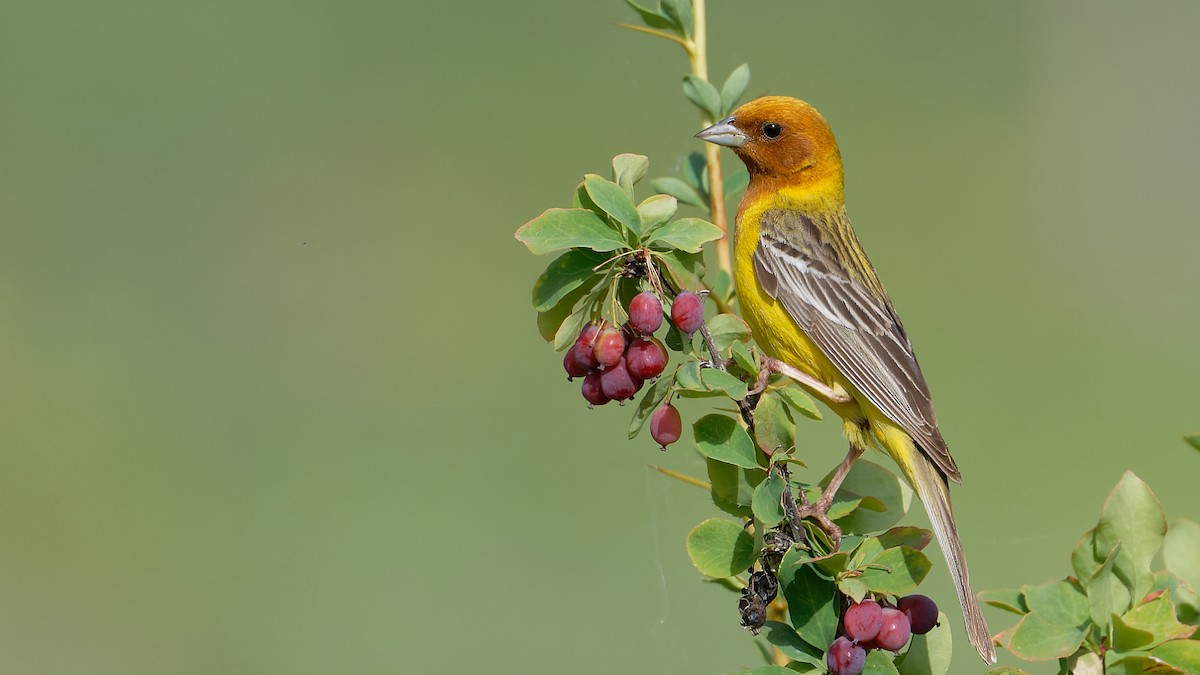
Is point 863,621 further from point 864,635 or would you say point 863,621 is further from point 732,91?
point 732,91

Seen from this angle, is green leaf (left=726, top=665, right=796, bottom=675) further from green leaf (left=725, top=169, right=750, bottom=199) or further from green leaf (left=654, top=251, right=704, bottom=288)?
green leaf (left=725, top=169, right=750, bottom=199)

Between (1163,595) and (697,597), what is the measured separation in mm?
4589

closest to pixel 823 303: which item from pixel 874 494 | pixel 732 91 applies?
pixel 732 91

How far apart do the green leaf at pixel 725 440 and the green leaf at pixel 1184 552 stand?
73cm

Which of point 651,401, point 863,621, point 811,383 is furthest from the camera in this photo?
point 811,383

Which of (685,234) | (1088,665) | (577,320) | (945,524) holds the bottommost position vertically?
(945,524)

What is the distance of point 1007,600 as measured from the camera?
1868 millimetres

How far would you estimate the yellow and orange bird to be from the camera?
3148 mm

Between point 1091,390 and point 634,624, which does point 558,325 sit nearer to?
point 634,624

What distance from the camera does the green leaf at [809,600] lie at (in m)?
1.89

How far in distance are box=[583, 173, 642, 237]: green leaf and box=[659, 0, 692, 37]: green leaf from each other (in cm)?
74

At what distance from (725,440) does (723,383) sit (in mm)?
105

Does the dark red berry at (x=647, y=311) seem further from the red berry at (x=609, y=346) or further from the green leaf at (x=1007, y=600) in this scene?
the green leaf at (x=1007, y=600)

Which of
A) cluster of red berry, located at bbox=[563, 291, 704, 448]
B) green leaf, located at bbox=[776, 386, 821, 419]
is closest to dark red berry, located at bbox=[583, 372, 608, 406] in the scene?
cluster of red berry, located at bbox=[563, 291, 704, 448]
